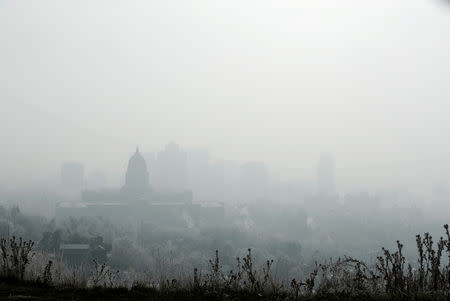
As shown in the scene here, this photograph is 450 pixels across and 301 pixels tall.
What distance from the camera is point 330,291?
8.80 metres

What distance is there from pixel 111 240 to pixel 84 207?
46.2 m

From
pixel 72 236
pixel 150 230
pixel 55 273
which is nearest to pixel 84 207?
pixel 150 230

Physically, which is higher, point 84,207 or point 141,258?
point 84,207

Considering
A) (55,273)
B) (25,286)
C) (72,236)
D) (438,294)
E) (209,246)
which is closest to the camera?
(438,294)

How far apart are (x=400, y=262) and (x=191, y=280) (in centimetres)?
454

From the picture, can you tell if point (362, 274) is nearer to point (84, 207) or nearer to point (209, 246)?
point (209, 246)

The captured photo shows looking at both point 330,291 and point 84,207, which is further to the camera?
point 84,207

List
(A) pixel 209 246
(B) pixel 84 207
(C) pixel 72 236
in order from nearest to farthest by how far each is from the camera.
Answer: (C) pixel 72 236 → (A) pixel 209 246 → (B) pixel 84 207

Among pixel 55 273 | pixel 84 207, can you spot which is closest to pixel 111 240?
pixel 84 207

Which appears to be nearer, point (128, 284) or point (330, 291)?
point (330, 291)

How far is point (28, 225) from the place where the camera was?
160m

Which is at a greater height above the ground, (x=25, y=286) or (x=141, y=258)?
(x=25, y=286)

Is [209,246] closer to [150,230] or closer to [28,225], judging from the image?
[150,230]

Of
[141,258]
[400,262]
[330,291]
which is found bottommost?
[141,258]
